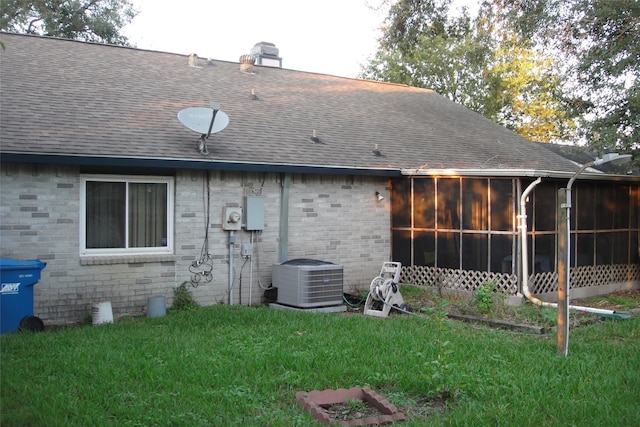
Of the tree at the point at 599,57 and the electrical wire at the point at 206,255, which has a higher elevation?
the tree at the point at 599,57

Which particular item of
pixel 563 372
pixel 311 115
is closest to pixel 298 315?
pixel 563 372

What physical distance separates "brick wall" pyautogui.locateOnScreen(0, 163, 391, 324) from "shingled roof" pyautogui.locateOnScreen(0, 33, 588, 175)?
0.46m

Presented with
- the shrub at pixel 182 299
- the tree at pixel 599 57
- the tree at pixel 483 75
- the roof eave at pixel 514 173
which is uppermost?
the tree at pixel 483 75

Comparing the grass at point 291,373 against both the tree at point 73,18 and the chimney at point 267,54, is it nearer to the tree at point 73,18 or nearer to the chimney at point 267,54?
the chimney at point 267,54

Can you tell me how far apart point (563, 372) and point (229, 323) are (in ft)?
15.4

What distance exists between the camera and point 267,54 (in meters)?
19.8

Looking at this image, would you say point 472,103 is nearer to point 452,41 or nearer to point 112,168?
point 452,41

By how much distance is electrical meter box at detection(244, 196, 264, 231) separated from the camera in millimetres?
11695

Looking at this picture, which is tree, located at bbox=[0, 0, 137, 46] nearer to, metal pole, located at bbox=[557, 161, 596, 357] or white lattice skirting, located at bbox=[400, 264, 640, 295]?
white lattice skirting, located at bbox=[400, 264, 640, 295]

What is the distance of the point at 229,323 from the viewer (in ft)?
31.1

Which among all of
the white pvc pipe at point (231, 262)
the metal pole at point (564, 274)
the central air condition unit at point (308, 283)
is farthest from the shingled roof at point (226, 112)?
the metal pole at point (564, 274)

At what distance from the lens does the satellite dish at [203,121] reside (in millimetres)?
10930

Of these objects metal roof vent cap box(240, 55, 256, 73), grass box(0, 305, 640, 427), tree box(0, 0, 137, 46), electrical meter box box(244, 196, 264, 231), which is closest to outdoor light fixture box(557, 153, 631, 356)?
grass box(0, 305, 640, 427)

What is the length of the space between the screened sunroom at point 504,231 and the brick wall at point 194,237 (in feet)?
2.69
